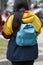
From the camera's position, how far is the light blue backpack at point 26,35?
219 inches

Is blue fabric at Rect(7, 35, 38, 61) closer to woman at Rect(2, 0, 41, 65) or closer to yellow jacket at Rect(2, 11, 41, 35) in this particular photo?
woman at Rect(2, 0, 41, 65)

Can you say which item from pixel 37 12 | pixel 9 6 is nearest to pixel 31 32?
pixel 37 12

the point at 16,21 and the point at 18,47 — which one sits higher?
the point at 16,21

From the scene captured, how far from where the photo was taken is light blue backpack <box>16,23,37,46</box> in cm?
556

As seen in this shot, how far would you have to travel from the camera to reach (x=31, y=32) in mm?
5566

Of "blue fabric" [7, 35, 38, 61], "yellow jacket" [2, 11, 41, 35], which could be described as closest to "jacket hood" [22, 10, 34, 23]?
"yellow jacket" [2, 11, 41, 35]

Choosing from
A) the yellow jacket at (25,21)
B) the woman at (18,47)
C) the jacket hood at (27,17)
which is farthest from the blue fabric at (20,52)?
the jacket hood at (27,17)

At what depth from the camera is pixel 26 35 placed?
5586 mm

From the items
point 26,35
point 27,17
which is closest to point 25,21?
point 27,17

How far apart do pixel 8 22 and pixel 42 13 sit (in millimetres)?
13196

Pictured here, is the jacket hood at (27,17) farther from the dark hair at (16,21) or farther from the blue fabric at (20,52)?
the blue fabric at (20,52)

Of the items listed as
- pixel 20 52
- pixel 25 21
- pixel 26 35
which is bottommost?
pixel 20 52

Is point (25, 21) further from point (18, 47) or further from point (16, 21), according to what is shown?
point (18, 47)

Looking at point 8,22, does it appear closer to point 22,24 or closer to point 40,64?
point 22,24
